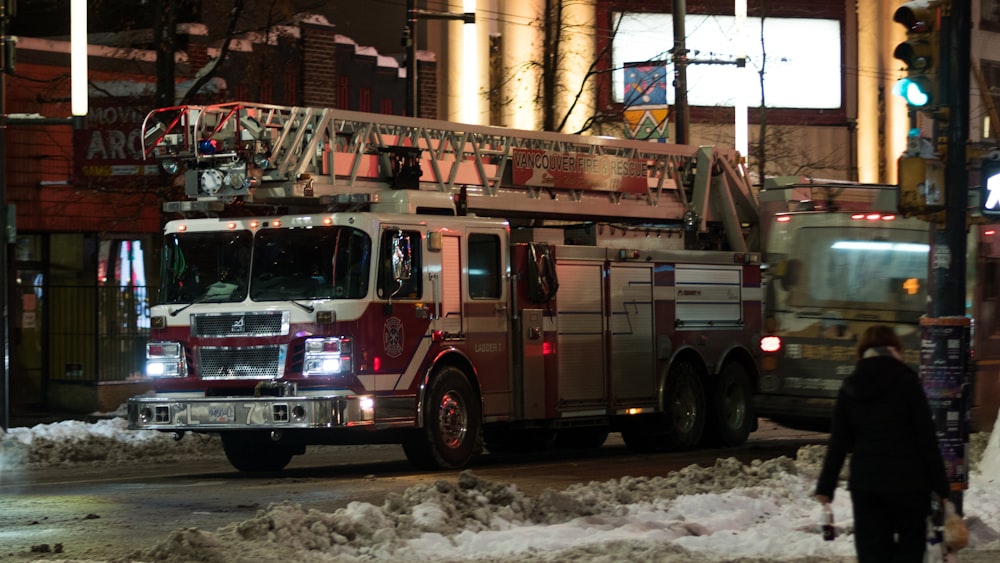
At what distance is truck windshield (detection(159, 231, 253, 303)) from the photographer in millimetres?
16031

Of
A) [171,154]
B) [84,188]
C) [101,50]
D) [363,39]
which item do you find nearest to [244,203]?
[171,154]

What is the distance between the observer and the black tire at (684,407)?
19.8 metres

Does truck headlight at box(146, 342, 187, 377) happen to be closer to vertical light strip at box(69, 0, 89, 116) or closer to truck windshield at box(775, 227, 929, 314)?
vertical light strip at box(69, 0, 89, 116)

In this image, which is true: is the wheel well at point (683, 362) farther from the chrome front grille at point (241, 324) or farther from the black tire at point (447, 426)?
the chrome front grille at point (241, 324)

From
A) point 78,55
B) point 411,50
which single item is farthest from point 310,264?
point 411,50

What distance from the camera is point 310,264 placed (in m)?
15.7

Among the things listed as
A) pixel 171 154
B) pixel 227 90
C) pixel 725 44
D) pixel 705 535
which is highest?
pixel 725 44

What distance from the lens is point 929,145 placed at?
10.5m

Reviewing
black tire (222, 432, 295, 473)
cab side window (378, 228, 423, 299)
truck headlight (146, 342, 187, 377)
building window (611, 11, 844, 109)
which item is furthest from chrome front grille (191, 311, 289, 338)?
building window (611, 11, 844, 109)

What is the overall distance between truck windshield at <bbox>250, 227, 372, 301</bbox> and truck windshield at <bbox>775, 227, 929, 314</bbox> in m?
6.80

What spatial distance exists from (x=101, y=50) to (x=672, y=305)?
12192mm

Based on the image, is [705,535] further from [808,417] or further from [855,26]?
[855,26]

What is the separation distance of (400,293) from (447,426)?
1515 millimetres

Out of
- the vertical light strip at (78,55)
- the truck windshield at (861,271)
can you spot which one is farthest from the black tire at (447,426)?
the vertical light strip at (78,55)
